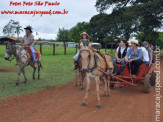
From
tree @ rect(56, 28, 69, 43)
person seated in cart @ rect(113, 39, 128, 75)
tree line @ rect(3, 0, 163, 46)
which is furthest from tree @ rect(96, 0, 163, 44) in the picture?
tree @ rect(56, 28, 69, 43)

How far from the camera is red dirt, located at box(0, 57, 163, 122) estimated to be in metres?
5.62

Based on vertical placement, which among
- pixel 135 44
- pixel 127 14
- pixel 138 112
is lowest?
pixel 138 112

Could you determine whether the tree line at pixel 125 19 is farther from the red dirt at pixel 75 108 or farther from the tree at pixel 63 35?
the tree at pixel 63 35

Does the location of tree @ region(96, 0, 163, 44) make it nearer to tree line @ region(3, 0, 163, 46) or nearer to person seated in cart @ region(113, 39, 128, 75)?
tree line @ region(3, 0, 163, 46)

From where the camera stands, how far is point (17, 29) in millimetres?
113062

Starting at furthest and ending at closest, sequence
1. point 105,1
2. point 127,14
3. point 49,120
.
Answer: point 105,1
point 127,14
point 49,120

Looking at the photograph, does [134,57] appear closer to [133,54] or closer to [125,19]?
[133,54]

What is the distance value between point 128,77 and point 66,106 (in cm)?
296

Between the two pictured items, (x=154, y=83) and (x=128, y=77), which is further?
(x=154, y=83)

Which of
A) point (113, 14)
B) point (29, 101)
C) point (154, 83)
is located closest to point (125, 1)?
point (113, 14)

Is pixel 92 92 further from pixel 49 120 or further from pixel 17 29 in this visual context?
pixel 17 29

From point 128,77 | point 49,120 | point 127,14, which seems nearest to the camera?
point 49,120

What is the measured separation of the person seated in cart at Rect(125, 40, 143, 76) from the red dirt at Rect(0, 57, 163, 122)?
0.99 m

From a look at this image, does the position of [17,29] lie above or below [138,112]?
above
